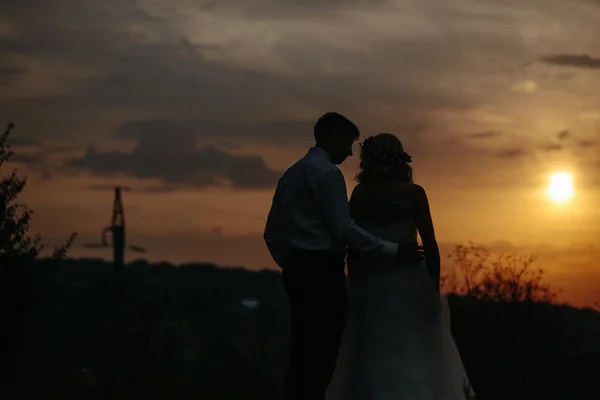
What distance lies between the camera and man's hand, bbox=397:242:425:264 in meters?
8.86

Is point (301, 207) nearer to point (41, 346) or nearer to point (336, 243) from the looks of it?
point (336, 243)

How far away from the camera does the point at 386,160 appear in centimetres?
884

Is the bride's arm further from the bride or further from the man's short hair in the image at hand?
the man's short hair

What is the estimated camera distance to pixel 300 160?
869 centimetres

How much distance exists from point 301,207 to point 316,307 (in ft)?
2.56

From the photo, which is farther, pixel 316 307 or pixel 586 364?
pixel 586 364

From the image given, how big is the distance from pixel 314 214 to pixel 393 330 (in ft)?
4.35

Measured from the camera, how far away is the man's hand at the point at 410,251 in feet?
29.1

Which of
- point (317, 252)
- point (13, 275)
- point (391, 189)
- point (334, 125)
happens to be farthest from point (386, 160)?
point (13, 275)

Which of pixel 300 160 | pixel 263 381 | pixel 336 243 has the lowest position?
pixel 263 381

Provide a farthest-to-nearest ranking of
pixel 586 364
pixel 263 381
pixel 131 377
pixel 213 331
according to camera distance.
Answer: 1. pixel 213 331
2. pixel 263 381
3. pixel 131 377
4. pixel 586 364

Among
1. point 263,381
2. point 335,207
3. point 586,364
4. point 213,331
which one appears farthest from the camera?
point 213,331

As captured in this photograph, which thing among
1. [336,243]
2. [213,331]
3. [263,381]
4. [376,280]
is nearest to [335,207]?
[336,243]

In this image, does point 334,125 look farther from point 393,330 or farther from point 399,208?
point 393,330
